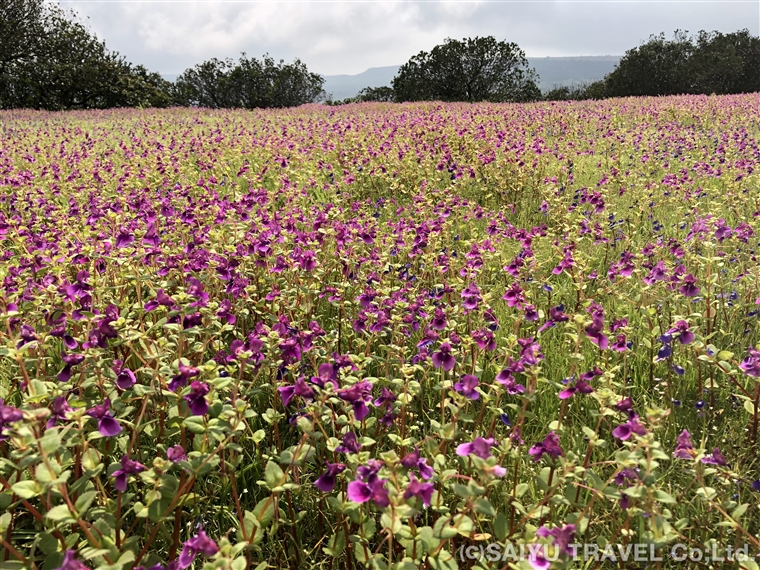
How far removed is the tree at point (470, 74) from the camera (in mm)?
48969

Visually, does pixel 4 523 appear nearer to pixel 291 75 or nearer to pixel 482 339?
pixel 482 339

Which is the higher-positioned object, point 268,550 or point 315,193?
point 315,193

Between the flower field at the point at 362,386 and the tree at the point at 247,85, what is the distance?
174 ft

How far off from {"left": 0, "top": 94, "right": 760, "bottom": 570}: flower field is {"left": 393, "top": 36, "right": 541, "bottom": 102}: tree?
1865 inches

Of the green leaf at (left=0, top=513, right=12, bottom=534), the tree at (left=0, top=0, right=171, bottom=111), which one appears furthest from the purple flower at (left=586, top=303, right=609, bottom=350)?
the tree at (left=0, top=0, right=171, bottom=111)

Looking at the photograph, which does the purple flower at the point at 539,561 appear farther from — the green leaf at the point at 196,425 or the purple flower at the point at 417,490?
the green leaf at the point at 196,425

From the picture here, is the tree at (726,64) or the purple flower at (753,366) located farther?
the tree at (726,64)

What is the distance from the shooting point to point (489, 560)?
1.83m

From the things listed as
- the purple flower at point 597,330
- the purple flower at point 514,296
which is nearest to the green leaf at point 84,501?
the purple flower at point 597,330

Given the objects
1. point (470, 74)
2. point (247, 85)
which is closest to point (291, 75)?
point (247, 85)

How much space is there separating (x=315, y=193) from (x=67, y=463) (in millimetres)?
5748

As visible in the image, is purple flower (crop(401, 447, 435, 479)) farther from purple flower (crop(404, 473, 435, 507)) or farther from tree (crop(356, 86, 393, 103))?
tree (crop(356, 86, 393, 103))

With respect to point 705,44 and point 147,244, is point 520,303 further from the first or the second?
point 705,44

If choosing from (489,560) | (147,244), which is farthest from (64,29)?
(489,560)
